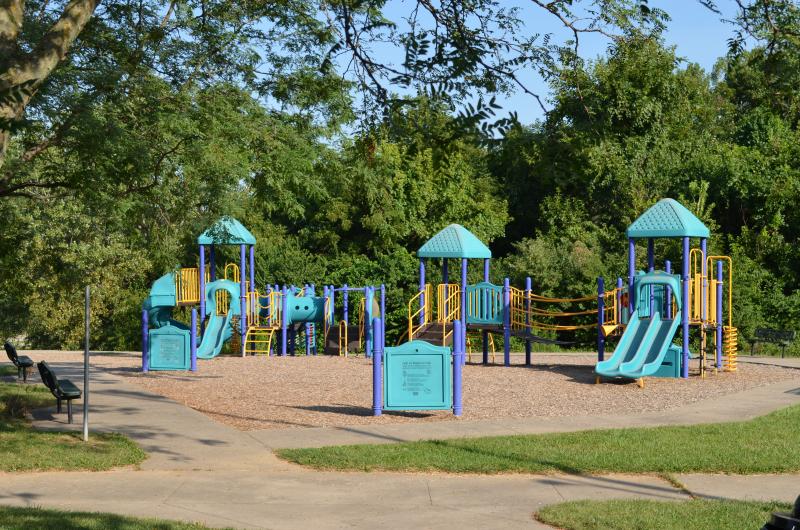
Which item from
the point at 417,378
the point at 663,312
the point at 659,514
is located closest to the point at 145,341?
the point at 417,378

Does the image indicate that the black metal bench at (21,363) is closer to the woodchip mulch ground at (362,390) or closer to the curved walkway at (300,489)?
the woodchip mulch ground at (362,390)

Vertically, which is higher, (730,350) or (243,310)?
(243,310)

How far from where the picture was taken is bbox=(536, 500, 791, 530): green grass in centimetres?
761

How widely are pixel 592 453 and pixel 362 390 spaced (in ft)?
23.9

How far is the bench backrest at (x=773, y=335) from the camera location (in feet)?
82.1

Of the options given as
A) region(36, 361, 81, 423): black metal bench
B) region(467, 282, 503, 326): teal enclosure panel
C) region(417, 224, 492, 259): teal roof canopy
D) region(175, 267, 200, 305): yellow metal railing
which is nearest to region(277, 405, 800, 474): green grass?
region(36, 361, 81, 423): black metal bench

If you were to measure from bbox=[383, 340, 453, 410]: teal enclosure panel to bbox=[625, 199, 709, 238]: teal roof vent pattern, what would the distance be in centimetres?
793

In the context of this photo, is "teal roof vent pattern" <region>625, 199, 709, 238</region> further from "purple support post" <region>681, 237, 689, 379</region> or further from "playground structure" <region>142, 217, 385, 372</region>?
"playground structure" <region>142, 217, 385, 372</region>

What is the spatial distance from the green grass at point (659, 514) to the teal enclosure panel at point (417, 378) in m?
5.57

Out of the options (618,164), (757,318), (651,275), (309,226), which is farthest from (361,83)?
(309,226)

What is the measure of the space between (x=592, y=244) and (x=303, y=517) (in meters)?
25.0

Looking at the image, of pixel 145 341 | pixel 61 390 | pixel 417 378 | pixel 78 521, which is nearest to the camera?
pixel 78 521

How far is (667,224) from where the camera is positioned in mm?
20406

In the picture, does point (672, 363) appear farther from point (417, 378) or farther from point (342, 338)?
point (342, 338)
